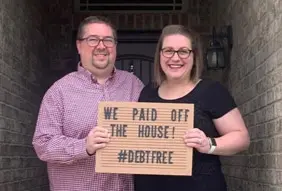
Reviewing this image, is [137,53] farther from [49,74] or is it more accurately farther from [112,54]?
[112,54]

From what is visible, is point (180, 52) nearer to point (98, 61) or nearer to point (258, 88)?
point (98, 61)

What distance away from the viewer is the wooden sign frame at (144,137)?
8.95 ft

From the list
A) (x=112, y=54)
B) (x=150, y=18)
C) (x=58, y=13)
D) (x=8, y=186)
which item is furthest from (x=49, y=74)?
(x=112, y=54)

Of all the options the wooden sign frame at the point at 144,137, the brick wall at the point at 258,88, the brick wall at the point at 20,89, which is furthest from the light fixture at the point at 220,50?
the wooden sign frame at the point at 144,137

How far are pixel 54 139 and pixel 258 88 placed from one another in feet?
5.04

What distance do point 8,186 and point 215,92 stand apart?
2147mm

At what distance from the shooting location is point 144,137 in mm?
2766

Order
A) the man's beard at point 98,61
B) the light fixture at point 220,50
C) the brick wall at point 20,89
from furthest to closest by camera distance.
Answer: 1. the light fixture at point 220,50
2. the brick wall at point 20,89
3. the man's beard at point 98,61

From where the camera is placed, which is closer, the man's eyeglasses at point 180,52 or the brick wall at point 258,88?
the man's eyeglasses at point 180,52

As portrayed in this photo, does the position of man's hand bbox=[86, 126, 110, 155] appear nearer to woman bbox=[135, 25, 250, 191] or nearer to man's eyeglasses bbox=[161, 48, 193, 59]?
woman bbox=[135, 25, 250, 191]

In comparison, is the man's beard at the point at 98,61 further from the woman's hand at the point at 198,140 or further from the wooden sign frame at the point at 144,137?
the woman's hand at the point at 198,140

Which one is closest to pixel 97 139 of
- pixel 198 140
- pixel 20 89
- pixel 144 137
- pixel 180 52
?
pixel 144 137

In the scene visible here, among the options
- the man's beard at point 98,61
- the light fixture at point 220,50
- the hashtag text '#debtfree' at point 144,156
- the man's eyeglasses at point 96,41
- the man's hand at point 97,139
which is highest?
the light fixture at point 220,50

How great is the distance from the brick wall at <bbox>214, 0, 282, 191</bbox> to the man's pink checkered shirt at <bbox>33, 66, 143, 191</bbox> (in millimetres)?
881
